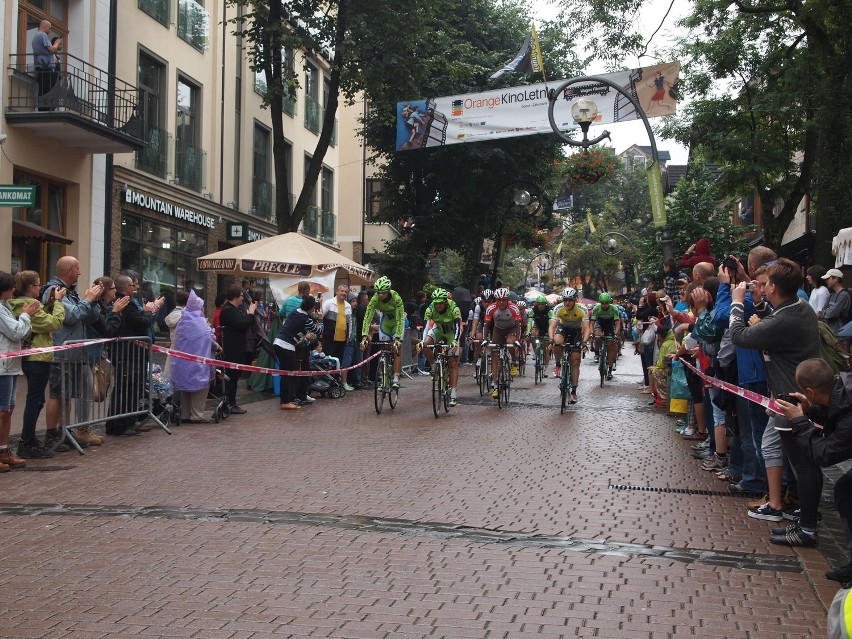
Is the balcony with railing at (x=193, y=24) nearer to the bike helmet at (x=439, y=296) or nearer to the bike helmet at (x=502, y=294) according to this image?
the bike helmet at (x=502, y=294)

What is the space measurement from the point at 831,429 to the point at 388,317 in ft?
34.2

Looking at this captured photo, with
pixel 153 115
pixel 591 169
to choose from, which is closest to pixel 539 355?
pixel 591 169

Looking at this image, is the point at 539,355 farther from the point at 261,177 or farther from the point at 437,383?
the point at 261,177

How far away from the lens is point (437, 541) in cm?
627

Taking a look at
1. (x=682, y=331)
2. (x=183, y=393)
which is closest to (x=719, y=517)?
(x=682, y=331)

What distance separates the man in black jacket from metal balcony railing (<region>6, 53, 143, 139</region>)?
1611cm

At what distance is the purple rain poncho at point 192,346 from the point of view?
496 inches

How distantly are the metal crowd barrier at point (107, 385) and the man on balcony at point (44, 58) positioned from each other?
30.7 feet

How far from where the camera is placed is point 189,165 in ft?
85.8

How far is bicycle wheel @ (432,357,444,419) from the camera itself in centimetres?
1377

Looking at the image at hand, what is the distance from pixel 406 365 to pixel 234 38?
40.1 ft

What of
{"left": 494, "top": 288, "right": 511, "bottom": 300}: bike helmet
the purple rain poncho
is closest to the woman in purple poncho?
the purple rain poncho

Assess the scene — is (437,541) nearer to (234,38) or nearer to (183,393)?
(183,393)

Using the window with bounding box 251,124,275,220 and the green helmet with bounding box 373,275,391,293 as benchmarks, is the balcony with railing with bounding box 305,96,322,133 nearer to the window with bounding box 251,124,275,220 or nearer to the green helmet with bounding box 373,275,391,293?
the window with bounding box 251,124,275,220
